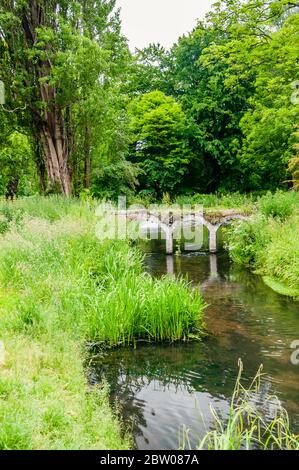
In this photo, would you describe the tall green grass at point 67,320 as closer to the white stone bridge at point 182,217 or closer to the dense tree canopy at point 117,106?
the white stone bridge at point 182,217

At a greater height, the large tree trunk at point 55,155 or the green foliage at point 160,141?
the green foliage at point 160,141

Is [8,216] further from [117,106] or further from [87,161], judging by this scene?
[117,106]

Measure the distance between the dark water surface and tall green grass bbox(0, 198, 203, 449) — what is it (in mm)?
401

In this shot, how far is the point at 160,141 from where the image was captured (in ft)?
101

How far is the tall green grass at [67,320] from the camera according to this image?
4082mm

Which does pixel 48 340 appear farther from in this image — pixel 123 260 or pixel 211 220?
pixel 211 220

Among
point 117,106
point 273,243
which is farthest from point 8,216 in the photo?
point 117,106

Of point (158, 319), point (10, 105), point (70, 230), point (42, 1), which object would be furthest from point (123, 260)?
point (42, 1)

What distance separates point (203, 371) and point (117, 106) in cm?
2354

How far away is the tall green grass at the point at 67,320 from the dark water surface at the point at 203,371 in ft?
1.32

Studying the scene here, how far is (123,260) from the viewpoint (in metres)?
9.82

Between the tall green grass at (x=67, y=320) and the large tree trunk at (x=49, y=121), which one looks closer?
the tall green grass at (x=67, y=320)

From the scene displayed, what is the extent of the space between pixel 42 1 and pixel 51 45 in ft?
5.55

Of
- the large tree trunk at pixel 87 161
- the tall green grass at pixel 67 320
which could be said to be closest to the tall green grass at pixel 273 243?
the tall green grass at pixel 67 320
